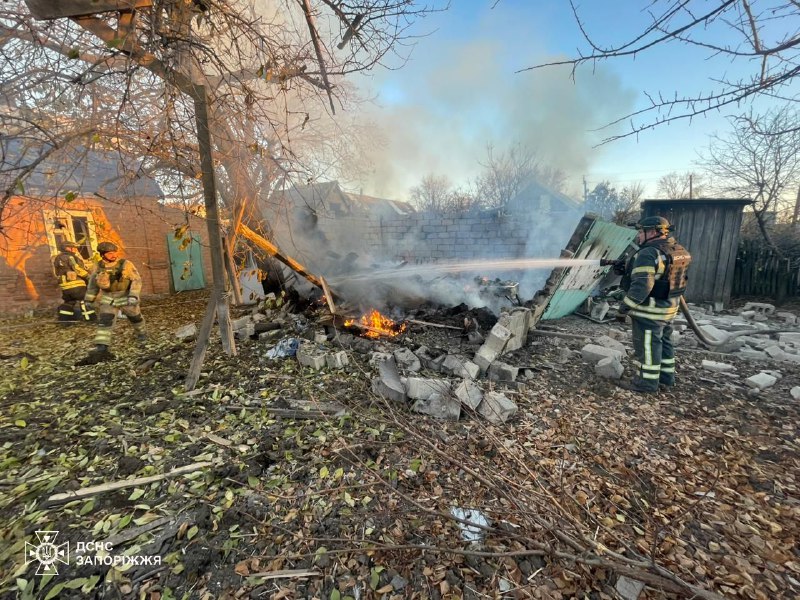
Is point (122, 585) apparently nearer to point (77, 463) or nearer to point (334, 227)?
point (77, 463)

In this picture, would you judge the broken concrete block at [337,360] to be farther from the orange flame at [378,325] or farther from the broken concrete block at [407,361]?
the orange flame at [378,325]

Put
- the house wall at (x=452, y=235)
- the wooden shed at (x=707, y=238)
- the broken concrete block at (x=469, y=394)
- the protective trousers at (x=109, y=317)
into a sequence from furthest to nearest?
the house wall at (x=452, y=235)
the wooden shed at (x=707, y=238)
the protective trousers at (x=109, y=317)
the broken concrete block at (x=469, y=394)

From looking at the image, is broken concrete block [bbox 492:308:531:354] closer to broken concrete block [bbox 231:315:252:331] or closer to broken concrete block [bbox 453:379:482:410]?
broken concrete block [bbox 453:379:482:410]

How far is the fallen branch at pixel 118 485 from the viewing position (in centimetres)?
247

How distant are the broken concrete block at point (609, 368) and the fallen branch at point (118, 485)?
4.81m

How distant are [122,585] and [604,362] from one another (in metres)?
5.27

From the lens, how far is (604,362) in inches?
182

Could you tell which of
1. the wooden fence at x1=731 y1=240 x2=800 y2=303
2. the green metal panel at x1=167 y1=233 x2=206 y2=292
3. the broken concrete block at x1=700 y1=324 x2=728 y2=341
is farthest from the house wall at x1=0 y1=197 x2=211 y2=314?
the wooden fence at x1=731 y1=240 x2=800 y2=303

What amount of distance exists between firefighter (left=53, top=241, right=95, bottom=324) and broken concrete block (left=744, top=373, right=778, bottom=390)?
12.4 m

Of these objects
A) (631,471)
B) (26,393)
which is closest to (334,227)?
(26,393)

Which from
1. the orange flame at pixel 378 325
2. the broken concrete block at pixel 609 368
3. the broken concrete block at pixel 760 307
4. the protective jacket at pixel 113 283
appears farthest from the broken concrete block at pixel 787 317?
the protective jacket at pixel 113 283

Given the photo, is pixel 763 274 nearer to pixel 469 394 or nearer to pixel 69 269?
pixel 469 394

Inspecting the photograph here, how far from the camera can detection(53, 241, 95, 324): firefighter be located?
7.84m

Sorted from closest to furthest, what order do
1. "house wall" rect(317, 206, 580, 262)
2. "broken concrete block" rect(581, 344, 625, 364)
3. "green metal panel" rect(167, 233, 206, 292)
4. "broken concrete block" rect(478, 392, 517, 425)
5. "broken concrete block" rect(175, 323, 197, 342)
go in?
1. "broken concrete block" rect(478, 392, 517, 425)
2. "broken concrete block" rect(581, 344, 625, 364)
3. "broken concrete block" rect(175, 323, 197, 342)
4. "house wall" rect(317, 206, 580, 262)
5. "green metal panel" rect(167, 233, 206, 292)
